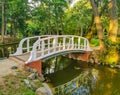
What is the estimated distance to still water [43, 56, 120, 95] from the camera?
28.7 ft

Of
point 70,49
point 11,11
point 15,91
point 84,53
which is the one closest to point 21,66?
point 15,91

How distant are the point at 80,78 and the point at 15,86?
4.71 m

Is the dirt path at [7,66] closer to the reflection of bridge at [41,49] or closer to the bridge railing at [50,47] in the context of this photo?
the reflection of bridge at [41,49]

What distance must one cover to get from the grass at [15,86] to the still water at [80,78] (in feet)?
5.79

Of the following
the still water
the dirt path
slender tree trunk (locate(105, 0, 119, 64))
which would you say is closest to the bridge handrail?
the still water

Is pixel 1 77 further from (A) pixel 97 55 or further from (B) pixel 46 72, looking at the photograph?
(A) pixel 97 55

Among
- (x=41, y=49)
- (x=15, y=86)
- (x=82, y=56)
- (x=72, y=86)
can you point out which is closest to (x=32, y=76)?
(x=15, y=86)

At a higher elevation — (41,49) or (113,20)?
(113,20)

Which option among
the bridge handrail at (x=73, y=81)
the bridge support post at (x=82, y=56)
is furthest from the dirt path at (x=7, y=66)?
the bridge support post at (x=82, y=56)

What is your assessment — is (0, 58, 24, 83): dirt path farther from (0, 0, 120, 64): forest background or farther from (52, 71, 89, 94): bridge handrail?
(0, 0, 120, 64): forest background

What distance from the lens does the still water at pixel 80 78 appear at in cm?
874

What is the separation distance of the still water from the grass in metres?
1.76

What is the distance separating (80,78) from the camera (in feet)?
35.4

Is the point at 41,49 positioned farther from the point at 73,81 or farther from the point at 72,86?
the point at 72,86
